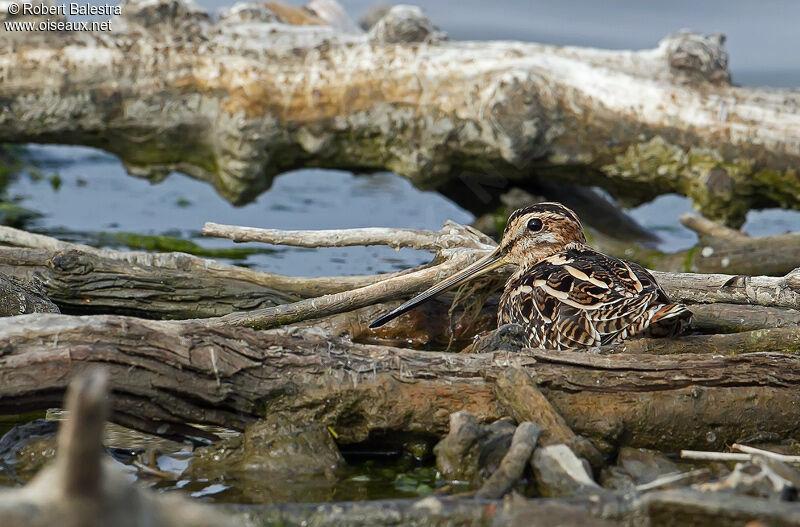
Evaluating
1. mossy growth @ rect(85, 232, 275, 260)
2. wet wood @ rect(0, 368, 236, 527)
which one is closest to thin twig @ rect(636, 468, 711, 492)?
wet wood @ rect(0, 368, 236, 527)

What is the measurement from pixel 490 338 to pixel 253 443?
4.50 ft

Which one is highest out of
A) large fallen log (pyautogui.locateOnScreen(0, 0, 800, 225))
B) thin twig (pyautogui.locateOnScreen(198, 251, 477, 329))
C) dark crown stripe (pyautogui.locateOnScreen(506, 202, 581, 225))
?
large fallen log (pyautogui.locateOnScreen(0, 0, 800, 225))

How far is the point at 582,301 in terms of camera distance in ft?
16.2

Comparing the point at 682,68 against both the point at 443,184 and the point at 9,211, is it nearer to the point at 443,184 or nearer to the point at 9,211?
the point at 443,184

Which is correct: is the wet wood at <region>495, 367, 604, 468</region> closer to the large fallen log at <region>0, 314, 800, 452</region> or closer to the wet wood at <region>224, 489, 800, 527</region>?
the large fallen log at <region>0, 314, 800, 452</region>

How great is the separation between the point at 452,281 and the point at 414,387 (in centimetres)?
140

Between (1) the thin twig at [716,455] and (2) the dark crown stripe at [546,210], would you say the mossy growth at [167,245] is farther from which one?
(1) the thin twig at [716,455]

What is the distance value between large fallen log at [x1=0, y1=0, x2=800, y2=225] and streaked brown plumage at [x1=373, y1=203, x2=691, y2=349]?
6.18ft

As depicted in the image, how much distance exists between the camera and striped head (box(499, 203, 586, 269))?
228 inches

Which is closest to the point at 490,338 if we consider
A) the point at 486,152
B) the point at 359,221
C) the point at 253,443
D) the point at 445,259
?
the point at 445,259

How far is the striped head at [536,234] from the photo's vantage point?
5.80 m

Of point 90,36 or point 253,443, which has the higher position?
point 90,36

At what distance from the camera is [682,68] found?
7.62 meters

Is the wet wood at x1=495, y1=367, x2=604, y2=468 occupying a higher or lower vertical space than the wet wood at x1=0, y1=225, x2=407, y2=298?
lower
